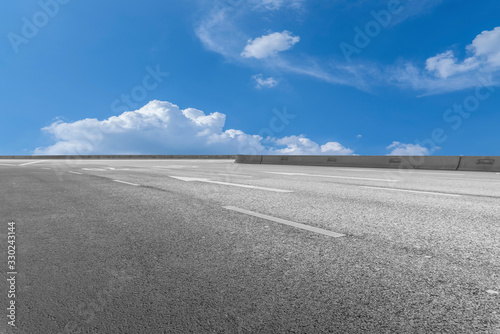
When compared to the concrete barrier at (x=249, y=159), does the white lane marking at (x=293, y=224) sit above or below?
below

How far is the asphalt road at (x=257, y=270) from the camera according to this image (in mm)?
1925

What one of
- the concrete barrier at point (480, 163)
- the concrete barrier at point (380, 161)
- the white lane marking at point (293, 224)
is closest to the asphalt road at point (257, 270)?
the white lane marking at point (293, 224)

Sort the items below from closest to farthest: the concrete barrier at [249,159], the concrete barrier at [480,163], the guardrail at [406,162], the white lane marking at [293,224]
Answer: the white lane marking at [293,224]
the concrete barrier at [480,163]
the guardrail at [406,162]
the concrete barrier at [249,159]

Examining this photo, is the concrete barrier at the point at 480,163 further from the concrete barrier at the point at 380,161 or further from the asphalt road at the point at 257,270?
the asphalt road at the point at 257,270

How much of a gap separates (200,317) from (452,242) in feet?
8.38

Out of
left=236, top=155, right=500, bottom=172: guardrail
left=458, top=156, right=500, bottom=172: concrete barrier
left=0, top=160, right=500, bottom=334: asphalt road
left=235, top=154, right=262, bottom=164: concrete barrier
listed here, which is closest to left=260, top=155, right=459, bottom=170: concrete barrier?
left=236, top=155, right=500, bottom=172: guardrail

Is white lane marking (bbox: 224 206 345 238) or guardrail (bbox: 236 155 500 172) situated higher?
guardrail (bbox: 236 155 500 172)

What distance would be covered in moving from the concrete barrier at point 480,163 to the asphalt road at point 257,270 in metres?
12.9

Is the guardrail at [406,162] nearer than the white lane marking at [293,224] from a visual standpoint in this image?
No

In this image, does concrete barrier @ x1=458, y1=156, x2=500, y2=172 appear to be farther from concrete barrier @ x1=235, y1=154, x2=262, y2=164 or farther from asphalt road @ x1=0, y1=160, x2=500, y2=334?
concrete barrier @ x1=235, y1=154, x2=262, y2=164

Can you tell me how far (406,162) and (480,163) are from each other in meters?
3.23

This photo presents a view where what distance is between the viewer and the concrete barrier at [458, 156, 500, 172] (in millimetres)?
15938

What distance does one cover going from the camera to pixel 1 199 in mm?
6656

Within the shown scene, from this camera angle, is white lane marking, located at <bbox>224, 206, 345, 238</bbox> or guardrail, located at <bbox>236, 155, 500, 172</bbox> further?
guardrail, located at <bbox>236, 155, 500, 172</bbox>
